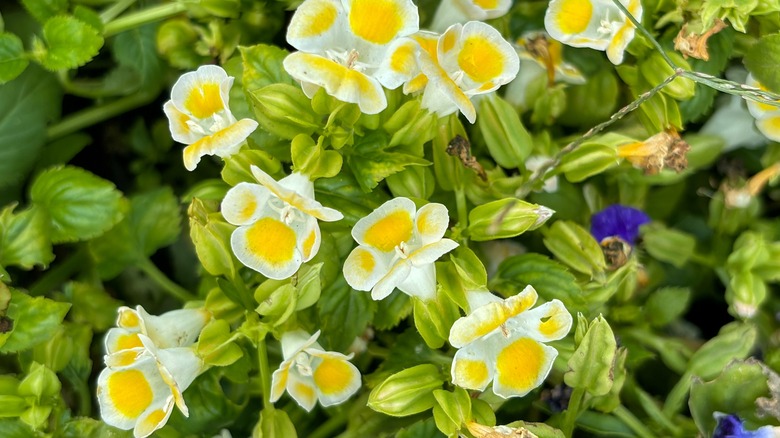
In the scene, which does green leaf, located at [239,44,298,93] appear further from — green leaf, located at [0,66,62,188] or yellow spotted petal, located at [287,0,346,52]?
green leaf, located at [0,66,62,188]

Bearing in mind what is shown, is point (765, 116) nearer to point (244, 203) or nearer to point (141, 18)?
point (244, 203)

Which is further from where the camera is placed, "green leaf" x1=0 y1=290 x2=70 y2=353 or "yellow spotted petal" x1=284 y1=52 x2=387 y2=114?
"green leaf" x1=0 y1=290 x2=70 y2=353

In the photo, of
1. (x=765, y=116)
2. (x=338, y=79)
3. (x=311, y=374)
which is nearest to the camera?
(x=338, y=79)

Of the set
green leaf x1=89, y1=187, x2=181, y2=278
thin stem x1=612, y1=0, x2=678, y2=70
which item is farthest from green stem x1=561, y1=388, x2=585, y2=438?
green leaf x1=89, y1=187, x2=181, y2=278

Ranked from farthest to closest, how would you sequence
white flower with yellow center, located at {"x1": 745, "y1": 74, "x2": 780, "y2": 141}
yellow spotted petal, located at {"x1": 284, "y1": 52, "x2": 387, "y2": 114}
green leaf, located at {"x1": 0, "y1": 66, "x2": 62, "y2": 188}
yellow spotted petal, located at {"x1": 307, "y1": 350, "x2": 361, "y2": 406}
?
green leaf, located at {"x1": 0, "y1": 66, "x2": 62, "y2": 188} → white flower with yellow center, located at {"x1": 745, "y1": 74, "x2": 780, "y2": 141} → yellow spotted petal, located at {"x1": 307, "y1": 350, "x2": 361, "y2": 406} → yellow spotted petal, located at {"x1": 284, "y1": 52, "x2": 387, "y2": 114}

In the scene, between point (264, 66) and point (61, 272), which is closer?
point (264, 66)

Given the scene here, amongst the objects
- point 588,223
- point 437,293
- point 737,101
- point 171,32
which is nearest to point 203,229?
point 437,293

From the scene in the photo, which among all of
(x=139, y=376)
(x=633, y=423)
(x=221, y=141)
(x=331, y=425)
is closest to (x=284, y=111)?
(x=221, y=141)

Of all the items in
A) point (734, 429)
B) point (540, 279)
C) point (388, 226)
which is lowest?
point (734, 429)
